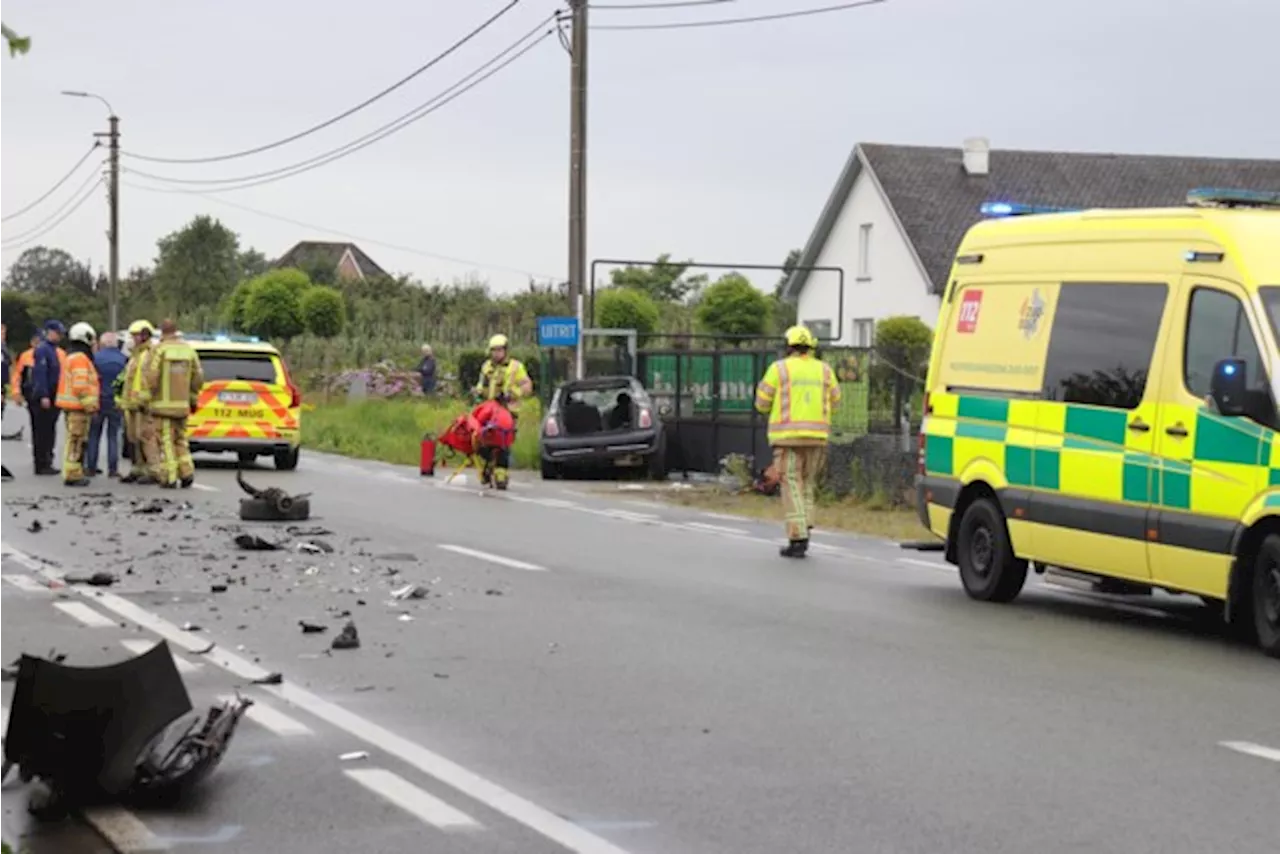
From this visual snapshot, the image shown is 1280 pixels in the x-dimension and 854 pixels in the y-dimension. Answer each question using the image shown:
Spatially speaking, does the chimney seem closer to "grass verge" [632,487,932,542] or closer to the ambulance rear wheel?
"grass verge" [632,487,932,542]

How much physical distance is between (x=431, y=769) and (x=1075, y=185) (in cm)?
4778

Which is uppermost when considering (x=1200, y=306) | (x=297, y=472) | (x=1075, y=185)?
(x=1075, y=185)

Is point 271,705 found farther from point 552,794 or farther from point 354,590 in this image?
point 354,590

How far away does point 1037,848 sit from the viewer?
21.4 feet

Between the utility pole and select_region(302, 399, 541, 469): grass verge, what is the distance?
6.21ft

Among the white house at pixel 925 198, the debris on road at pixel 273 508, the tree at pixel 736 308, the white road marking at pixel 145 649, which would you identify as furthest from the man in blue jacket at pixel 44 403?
the tree at pixel 736 308

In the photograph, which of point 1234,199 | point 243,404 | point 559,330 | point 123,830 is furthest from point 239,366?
point 123,830

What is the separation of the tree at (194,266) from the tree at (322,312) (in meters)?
23.0

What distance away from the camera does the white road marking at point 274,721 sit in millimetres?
8375

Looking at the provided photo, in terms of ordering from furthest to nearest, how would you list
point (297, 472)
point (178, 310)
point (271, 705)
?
point (178, 310)
point (297, 472)
point (271, 705)

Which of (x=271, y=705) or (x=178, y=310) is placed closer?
(x=271, y=705)

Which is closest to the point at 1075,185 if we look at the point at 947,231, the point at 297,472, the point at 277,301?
the point at 947,231

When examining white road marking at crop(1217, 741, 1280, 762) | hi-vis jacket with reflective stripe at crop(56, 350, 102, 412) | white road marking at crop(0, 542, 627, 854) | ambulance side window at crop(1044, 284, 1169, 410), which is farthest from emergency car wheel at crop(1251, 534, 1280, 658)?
hi-vis jacket with reflective stripe at crop(56, 350, 102, 412)

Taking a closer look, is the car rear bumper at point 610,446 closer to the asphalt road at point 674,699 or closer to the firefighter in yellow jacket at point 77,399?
the firefighter in yellow jacket at point 77,399
